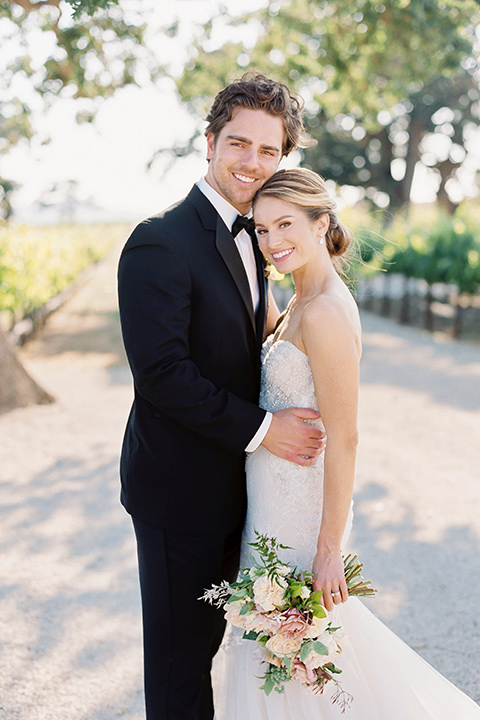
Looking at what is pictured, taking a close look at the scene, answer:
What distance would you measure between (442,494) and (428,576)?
145 cm

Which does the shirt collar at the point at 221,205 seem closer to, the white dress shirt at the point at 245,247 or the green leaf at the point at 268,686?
the white dress shirt at the point at 245,247

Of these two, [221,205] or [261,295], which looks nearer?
[221,205]

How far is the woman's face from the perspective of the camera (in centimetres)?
232

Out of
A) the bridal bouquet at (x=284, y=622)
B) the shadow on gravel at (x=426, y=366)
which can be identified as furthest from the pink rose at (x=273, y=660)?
the shadow on gravel at (x=426, y=366)

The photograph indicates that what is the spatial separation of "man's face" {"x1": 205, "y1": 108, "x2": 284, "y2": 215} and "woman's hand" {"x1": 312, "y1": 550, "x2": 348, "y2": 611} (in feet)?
4.21

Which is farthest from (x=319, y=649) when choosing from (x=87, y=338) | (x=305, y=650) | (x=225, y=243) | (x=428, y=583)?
(x=87, y=338)

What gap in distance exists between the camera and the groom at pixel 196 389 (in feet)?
7.17

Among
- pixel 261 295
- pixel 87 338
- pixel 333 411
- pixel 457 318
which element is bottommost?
pixel 87 338

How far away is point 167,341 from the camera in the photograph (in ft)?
7.08

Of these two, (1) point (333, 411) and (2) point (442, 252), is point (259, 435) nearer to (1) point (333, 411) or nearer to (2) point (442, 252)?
(1) point (333, 411)

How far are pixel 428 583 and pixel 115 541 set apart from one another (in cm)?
219

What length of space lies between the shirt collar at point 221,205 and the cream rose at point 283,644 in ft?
4.54

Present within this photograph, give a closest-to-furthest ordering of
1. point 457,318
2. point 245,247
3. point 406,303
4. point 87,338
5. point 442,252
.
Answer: point 245,247 → point 457,318 → point 442,252 → point 87,338 → point 406,303

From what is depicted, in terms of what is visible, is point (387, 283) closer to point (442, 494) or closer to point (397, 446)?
point (397, 446)
